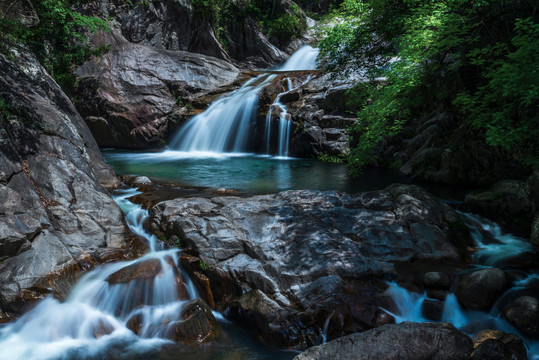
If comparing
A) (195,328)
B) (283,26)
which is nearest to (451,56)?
(195,328)

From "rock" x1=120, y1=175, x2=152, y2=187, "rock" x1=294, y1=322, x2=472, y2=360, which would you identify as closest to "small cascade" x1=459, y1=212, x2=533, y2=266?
"rock" x1=294, y1=322, x2=472, y2=360

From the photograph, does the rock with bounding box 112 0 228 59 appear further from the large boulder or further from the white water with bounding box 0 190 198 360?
the white water with bounding box 0 190 198 360

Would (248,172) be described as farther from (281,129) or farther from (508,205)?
(508,205)

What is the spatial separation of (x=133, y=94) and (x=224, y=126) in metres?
5.15

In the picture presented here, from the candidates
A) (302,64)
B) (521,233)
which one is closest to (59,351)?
(521,233)

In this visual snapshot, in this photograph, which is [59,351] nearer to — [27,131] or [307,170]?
[27,131]

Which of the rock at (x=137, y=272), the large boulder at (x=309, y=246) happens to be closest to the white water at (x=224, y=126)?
the large boulder at (x=309, y=246)

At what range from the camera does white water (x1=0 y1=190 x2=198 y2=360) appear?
369 centimetres

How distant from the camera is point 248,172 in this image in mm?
10953

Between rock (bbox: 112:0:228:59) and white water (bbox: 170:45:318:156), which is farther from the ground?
rock (bbox: 112:0:228:59)

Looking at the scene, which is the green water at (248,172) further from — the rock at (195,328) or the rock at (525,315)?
the rock at (525,315)

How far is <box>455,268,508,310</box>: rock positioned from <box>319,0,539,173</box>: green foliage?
6.62ft

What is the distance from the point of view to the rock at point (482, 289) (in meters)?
3.87

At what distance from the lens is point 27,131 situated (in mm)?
5688
